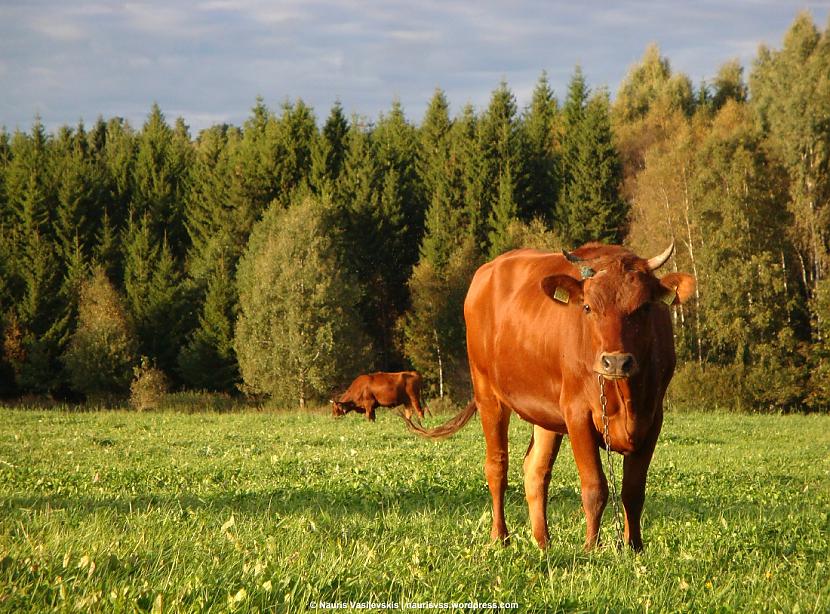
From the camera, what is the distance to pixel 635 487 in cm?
769

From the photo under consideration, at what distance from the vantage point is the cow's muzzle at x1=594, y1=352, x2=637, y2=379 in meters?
7.05

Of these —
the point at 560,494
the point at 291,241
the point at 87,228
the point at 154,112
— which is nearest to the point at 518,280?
the point at 560,494

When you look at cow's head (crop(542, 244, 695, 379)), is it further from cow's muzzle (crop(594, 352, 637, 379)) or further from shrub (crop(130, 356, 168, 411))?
shrub (crop(130, 356, 168, 411))

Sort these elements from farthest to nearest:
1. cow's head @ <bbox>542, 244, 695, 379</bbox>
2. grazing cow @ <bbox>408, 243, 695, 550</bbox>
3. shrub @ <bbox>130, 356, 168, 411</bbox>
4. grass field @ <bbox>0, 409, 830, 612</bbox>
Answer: shrub @ <bbox>130, 356, 168, 411</bbox>, grazing cow @ <bbox>408, 243, 695, 550</bbox>, cow's head @ <bbox>542, 244, 695, 379</bbox>, grass field @ <bbox>0, 409, 830, 612</bbox>

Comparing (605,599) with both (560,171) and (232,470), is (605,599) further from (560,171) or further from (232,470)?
(560,171)

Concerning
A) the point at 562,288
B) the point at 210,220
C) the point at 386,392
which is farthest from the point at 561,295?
the point at 210,220

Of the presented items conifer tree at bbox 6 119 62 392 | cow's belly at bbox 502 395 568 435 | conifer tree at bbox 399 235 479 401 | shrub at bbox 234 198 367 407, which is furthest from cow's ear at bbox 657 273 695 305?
conifer tree at bbox 6 119 62 392

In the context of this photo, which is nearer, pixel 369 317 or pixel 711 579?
pixel 711 579

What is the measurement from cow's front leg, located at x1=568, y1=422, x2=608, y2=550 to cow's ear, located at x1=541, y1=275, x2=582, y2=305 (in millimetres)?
1008

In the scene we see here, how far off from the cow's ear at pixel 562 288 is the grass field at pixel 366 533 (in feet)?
6.62

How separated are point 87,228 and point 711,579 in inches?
2555

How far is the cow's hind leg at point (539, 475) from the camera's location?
28.0 feet

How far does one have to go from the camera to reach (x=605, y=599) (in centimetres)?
521

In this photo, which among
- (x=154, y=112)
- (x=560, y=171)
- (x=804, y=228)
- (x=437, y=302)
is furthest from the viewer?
(x=154, y=112)
